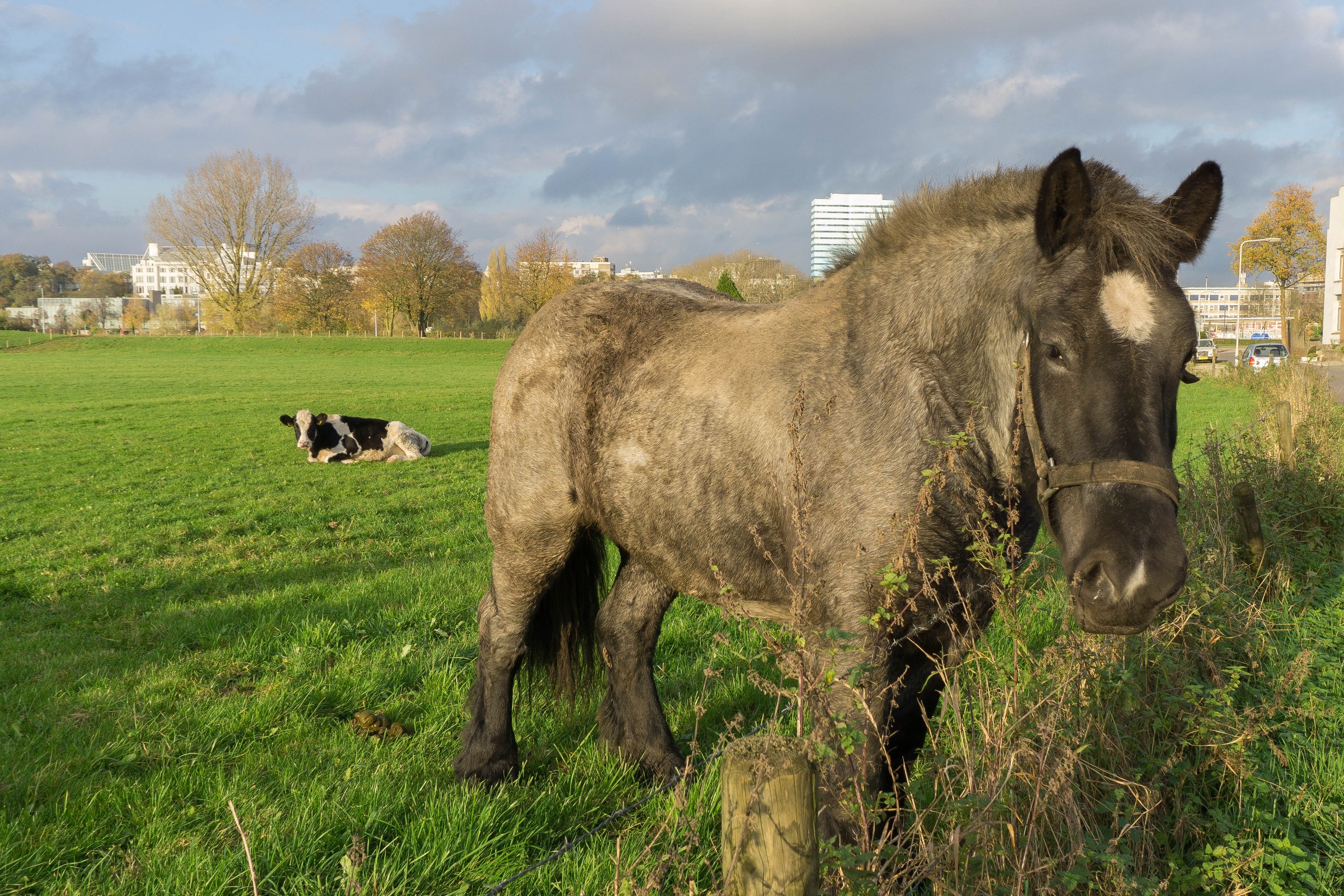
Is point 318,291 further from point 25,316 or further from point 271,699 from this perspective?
point 271,699

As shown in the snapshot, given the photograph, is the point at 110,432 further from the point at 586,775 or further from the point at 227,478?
the point at 586,775

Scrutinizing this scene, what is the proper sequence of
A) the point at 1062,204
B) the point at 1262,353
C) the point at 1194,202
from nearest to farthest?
1. the point at 1062,204
2. the point at 1194,202
3. the point at 1262,353

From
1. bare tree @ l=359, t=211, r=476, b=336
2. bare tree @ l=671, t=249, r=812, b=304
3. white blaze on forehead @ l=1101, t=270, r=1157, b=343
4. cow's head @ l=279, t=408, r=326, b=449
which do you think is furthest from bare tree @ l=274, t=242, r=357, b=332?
white blaze on forehead @ l=1101, t=270, r=1157, b=343

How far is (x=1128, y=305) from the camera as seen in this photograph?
7.32 feet

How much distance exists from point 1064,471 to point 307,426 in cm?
1440

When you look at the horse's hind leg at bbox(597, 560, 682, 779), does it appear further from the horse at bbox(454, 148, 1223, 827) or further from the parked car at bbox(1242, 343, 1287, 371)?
the parked car at bbox(1242, 343, 1287, 371)

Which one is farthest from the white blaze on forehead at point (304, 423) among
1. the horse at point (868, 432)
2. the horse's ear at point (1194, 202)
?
the horse's ear at point (1194, 202)

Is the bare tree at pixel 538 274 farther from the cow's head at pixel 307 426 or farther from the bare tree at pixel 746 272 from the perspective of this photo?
the cow's head at pixel 307 426

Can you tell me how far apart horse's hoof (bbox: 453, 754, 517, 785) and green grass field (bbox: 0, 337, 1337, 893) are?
78mm

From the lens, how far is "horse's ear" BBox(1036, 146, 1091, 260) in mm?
2250

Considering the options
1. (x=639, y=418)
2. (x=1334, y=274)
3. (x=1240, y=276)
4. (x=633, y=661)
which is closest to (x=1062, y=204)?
(x=639, y=418)

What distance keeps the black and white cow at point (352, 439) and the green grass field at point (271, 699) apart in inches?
90.1

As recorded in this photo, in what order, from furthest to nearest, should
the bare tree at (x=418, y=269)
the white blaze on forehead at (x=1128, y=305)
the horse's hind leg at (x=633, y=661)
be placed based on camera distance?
the bare tree at (x=418, y=269) → the horse's hind leg at (x=633, y=661) → the white blaze on forehead at (x=1128, y=305)

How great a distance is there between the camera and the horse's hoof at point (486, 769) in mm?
3592
